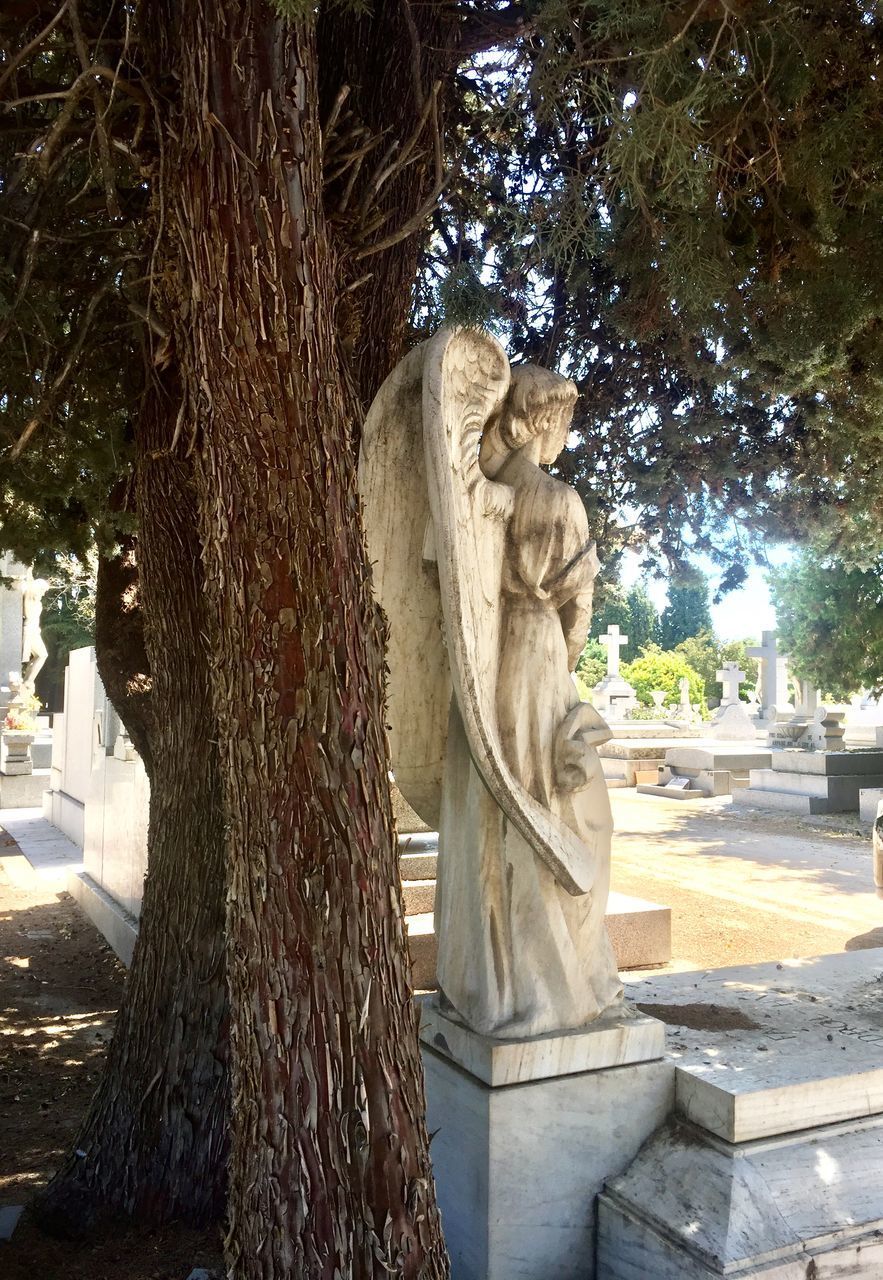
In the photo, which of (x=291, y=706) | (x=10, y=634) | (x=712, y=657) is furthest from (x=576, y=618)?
(x=712, y=657)

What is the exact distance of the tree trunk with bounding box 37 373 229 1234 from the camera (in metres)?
3.88

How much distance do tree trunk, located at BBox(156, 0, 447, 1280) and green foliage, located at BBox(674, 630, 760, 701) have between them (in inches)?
1979

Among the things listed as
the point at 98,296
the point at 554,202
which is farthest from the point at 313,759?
the point at 554,202

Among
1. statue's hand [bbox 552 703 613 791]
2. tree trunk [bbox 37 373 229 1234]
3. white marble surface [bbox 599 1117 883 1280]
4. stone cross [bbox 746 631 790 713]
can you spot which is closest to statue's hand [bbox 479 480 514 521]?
statue's hand [bbox 552 703 613 791]

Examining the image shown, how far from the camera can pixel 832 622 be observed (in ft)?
60.7

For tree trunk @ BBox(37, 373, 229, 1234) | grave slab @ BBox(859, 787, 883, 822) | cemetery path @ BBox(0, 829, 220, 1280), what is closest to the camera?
cemetery path @ BBox(0, 829, 220, 1280)

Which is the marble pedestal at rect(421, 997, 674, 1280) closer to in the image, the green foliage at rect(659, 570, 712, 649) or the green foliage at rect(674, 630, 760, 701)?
the green foliage at rect(674, 630, 760, 701)

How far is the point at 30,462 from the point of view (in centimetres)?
512

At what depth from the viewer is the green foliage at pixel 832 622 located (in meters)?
17.8

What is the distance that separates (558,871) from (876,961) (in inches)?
88.1

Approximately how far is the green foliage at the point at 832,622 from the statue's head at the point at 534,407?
1460 centimetres

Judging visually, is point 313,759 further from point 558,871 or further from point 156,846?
point 156,846

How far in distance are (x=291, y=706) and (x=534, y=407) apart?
4.12 feet

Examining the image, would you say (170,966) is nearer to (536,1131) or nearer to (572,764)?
(536,1131)
